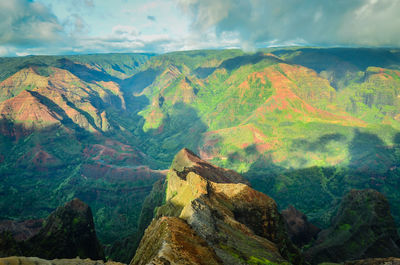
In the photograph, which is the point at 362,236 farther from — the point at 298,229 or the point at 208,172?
the point at 208,172

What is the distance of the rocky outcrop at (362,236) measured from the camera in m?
79.2

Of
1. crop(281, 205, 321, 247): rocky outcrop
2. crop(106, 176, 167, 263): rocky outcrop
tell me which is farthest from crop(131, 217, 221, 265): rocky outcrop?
crop(281, 205, 321, 247): rocky outcrop

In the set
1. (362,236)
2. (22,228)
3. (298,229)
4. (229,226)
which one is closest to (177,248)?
(229,226)

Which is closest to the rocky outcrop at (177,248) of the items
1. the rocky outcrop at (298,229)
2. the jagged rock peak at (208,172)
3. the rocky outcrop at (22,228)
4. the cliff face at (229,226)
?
the cliff face at (229,226)

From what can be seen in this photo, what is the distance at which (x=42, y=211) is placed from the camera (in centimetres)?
17075

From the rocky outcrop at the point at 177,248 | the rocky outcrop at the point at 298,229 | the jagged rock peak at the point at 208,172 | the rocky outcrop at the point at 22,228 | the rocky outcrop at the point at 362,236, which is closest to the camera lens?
the rocky outcrop at the point at 177,248

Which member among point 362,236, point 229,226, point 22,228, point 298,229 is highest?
point 229,226

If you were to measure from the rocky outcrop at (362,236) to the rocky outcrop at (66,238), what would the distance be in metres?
76.5

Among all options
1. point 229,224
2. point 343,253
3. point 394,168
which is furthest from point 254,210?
point 394,168

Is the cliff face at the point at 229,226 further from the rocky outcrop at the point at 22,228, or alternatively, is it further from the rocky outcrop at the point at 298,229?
the rocky outcrop at the point at 22,228

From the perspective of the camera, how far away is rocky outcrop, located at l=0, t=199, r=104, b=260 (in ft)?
230

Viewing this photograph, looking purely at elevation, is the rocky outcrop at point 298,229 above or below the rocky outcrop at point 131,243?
above

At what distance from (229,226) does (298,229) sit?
231ft

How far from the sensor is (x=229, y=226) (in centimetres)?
4294
